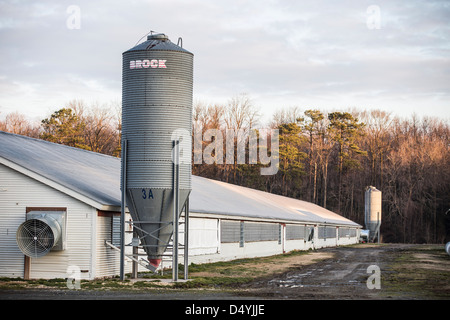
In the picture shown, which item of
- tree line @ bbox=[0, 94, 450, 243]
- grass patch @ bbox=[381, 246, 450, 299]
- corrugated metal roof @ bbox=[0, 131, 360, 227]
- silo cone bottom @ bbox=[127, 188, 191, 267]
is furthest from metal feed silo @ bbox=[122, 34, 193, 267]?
tree line @ bbox=[0, 94, 450, 243]

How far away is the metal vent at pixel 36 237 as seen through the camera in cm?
1998

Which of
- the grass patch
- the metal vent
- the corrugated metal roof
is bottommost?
the grass patch

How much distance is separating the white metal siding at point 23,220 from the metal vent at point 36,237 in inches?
26.9

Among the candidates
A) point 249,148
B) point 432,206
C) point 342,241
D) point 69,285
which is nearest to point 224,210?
point 69,285

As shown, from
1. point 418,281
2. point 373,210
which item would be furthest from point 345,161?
point 418,281

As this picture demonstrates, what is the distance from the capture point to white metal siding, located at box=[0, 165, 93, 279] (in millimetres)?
20531

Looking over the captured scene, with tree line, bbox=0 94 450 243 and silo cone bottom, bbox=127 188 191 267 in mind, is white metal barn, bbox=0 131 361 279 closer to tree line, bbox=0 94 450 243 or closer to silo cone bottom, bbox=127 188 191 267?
silo cone bottom, bbox=127 188 191 267

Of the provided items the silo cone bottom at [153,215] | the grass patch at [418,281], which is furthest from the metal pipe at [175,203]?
the grass patch at [418,281]

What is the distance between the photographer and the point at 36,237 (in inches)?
788

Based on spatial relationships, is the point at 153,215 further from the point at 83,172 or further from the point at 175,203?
→ the point at 83,172

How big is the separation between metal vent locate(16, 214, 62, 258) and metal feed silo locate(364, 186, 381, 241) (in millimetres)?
60550

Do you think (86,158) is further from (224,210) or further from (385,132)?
(385,132)

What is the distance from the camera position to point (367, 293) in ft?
58.1

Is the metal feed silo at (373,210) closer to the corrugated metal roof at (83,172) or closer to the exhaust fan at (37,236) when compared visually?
the corrugated metal roof at (83,172)
